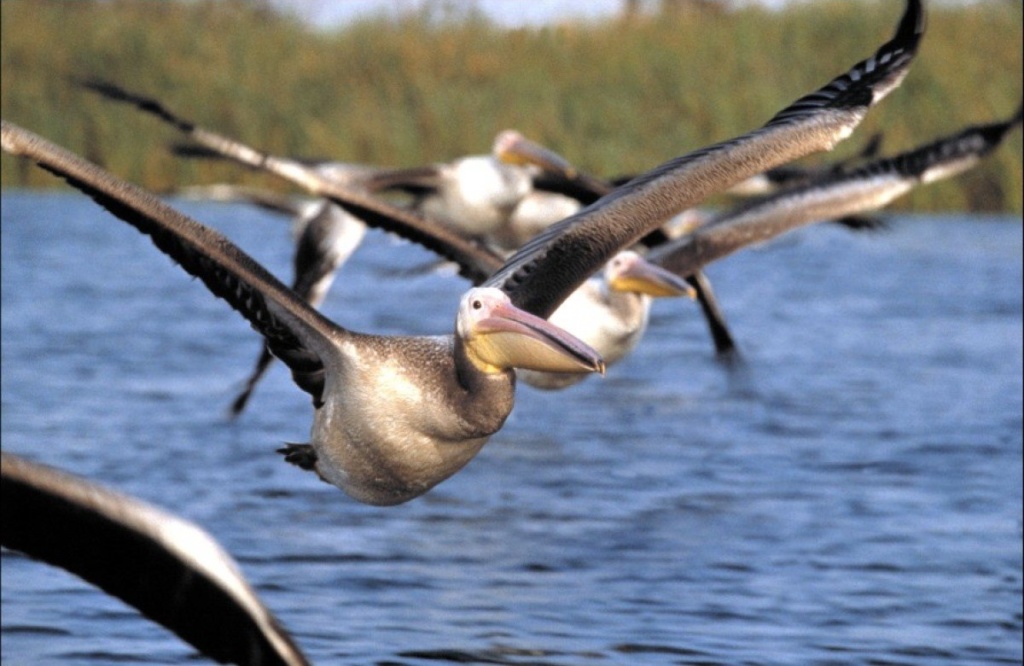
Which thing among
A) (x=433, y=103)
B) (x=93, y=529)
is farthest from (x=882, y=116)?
(x=93, y=529)

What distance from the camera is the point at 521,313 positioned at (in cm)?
677

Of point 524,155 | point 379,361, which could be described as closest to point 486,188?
point 524,155

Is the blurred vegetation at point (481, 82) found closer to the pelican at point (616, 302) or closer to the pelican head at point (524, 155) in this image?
the pelican head at point (524, 155)

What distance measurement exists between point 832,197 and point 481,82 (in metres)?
15.2

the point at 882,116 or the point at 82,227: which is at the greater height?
the point at 882,116

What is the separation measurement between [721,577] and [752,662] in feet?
4.47

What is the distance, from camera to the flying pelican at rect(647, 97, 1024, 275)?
33.6 feet

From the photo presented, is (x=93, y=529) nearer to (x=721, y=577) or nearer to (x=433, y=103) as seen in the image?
(x=721, y=577)

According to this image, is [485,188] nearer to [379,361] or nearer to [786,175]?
[786,175]

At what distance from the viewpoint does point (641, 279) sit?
1032cm

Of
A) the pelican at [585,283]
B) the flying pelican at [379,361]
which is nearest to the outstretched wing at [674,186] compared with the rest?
the flying pelican at [379,361]

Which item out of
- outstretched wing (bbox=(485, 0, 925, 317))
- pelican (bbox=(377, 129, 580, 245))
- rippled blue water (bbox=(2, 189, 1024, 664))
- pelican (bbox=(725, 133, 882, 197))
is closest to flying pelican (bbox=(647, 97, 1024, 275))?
rippled blue water (bbox=(2, 189, 1024, 664))

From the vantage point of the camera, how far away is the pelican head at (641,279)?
1031cm

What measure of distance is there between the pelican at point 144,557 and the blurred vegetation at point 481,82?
17262 millimetres
